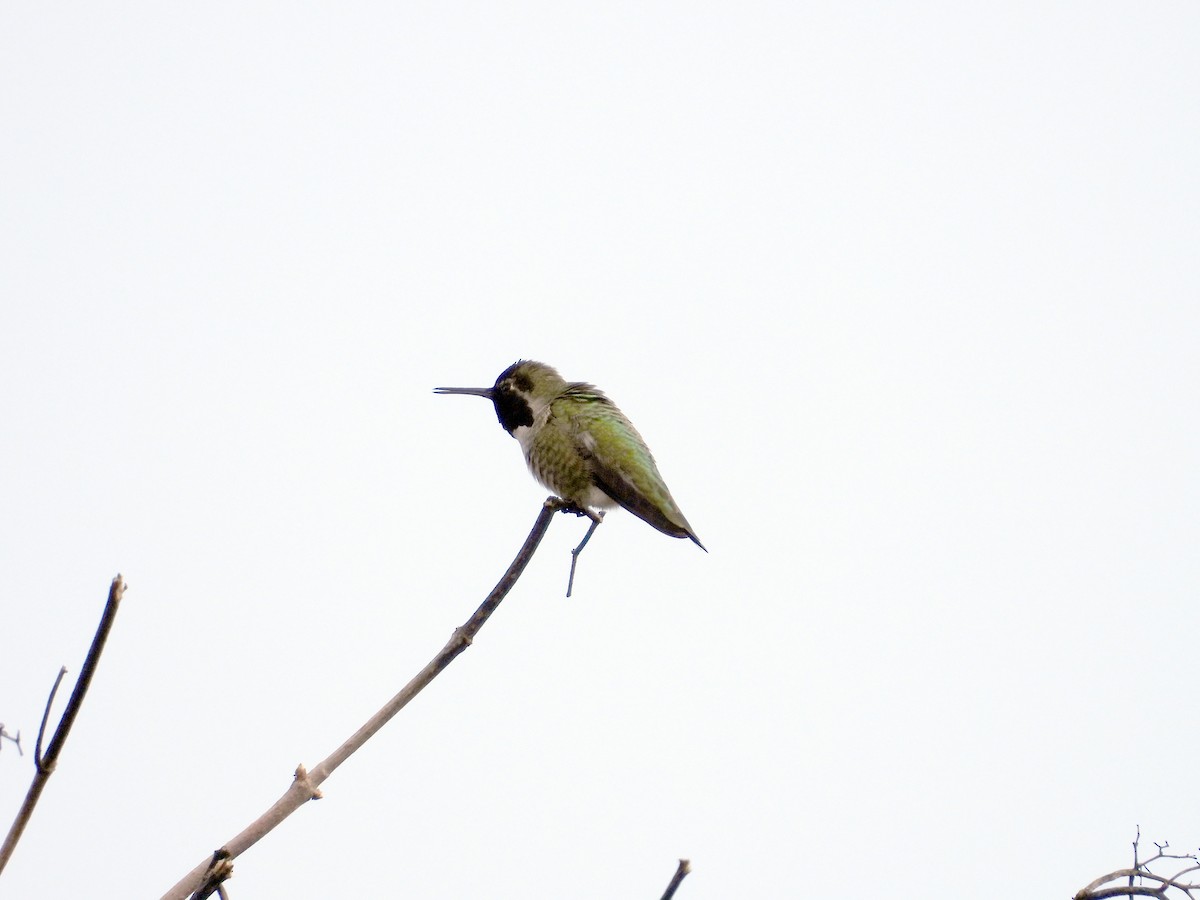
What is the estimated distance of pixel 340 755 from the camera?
7.57 feet

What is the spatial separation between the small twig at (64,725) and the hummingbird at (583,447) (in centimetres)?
599

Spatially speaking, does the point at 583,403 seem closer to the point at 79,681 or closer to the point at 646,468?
the point at 646,468

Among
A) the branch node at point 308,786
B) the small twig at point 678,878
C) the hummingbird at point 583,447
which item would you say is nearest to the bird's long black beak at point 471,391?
the hummingbird at point 583,447

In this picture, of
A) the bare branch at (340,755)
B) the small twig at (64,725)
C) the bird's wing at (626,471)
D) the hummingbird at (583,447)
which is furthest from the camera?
the hummingbird at (583,447)

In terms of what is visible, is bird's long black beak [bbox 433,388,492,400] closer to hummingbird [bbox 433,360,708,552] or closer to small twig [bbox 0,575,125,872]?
hummingbird [bbox 433,360,708,552]

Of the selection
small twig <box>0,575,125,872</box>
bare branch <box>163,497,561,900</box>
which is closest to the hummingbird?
bare branch <box>163,497,561,900</box>

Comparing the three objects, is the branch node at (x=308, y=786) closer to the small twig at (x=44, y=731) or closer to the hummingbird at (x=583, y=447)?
the small twig at (x=44, y=731)

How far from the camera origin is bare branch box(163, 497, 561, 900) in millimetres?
2045

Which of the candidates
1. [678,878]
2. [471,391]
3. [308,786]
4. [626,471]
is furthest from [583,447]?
[678,878]

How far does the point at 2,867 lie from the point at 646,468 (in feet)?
21.7

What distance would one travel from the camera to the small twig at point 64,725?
73.9 inches

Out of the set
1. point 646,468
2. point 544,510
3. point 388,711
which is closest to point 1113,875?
point 544,510

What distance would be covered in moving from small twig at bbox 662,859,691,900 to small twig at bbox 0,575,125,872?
3.33 ft

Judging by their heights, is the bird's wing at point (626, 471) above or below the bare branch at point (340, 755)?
above
